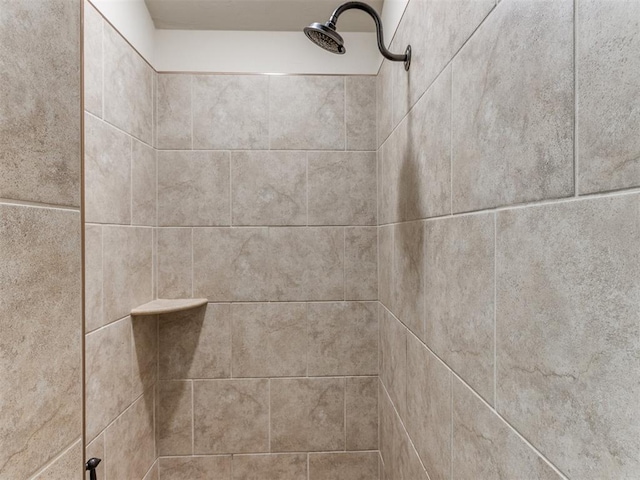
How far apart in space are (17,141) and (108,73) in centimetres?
104

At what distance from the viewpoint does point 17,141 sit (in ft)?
1.38

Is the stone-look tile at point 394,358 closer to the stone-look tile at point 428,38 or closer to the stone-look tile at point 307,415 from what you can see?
the stone-look tile at point 307,415

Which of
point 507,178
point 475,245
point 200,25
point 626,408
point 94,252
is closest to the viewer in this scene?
point 626,408

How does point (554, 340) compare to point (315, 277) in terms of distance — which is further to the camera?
point (315, 277)

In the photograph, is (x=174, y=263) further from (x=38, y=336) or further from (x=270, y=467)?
(x=38, y=336)

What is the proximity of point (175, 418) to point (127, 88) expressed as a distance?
1.38m

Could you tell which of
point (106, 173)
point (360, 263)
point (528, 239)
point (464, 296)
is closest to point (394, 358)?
point (360, 263)

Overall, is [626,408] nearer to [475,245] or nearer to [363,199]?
[475,245]

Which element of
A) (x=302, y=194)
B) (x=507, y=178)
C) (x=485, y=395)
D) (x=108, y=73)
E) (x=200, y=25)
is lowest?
(x=485, y=395)

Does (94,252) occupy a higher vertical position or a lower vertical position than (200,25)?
lower

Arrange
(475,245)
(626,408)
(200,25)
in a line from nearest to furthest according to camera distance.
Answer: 1. (626,408)
2. (475,245)
3. (200,25)

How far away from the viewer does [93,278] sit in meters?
1.18

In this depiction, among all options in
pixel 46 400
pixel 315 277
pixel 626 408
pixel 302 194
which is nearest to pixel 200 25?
pixel 302 194

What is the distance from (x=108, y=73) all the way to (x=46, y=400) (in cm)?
117
